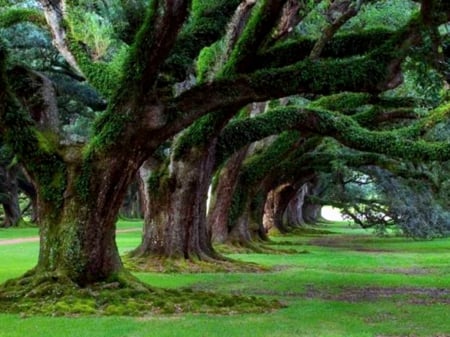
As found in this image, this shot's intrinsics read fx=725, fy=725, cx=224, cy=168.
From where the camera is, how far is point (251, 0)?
14828 mm

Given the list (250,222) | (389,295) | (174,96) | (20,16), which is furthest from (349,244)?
(174,96)

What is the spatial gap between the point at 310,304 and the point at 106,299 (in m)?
3.22

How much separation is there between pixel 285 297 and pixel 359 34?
493 centimetres

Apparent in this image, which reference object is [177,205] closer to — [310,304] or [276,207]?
[310,304]

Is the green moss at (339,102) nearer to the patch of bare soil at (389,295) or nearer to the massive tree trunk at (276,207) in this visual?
the patch of bare soil at (389,295)

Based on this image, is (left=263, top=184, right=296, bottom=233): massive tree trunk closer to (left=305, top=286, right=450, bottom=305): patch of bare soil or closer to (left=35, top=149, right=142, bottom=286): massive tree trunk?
(left=305, top=286, right=450, bottom=305): patch of bare soil

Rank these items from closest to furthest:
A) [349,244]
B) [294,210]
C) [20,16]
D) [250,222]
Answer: [20,16], [250,222], [349,244], [294,210]

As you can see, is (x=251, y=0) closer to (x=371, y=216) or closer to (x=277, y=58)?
(x=277, y=58)

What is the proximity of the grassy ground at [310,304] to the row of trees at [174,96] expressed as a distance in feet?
6.64

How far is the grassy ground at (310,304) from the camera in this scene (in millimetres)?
8812

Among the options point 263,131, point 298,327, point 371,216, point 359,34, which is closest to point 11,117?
point 298,327

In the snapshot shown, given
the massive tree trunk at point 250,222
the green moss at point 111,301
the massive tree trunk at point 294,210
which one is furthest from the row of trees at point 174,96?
the massive tree trunk at point 294,210

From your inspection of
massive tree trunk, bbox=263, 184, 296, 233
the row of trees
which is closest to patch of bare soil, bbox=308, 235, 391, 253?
massive tree trunk, bbox=263, 184, 296, 233

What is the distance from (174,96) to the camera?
12391mm
